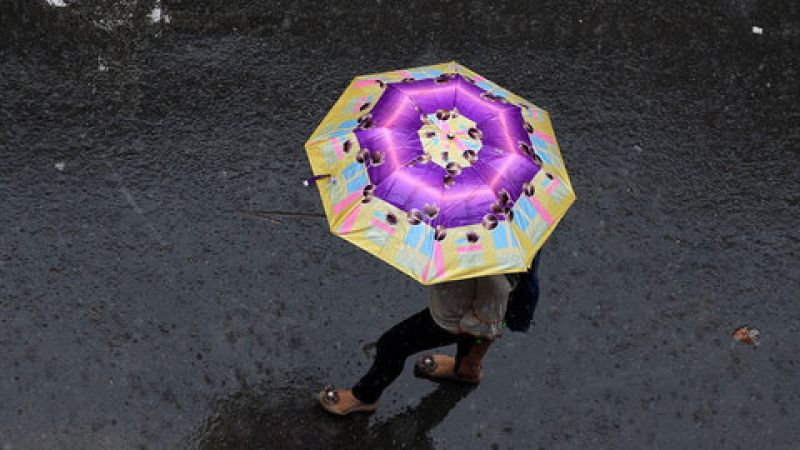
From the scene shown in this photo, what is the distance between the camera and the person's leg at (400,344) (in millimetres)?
3568

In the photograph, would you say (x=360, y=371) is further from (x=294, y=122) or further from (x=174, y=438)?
(x=294, y=122)

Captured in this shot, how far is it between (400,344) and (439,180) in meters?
0.89

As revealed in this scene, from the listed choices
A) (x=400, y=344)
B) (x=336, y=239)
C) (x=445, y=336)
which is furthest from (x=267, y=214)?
(x=445, y=336)

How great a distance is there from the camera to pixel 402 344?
3666 mm

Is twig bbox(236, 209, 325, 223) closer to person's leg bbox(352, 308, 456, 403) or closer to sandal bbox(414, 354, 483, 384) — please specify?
sandal bbox(414, 354, 483, 384)

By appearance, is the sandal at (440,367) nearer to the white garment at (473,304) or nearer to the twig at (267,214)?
the white garment at (473,304)

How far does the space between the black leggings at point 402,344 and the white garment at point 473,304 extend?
103 mm

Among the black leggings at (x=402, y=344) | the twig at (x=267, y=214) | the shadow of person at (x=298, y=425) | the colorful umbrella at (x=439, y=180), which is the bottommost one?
the shadow of person at (x=298, y=425)

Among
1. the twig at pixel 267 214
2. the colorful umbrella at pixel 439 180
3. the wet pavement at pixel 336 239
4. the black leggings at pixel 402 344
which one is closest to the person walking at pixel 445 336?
the black leggings at pixel 402 344

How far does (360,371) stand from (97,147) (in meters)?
2.01

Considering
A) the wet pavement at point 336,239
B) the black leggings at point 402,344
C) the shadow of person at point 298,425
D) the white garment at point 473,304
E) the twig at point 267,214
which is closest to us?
the white garment at point 473,304

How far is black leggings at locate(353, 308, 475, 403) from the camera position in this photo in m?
3.57

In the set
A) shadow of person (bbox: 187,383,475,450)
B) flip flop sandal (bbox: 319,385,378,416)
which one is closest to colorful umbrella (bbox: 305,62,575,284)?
flip flop sandal (bbox: 319,385,378,416)

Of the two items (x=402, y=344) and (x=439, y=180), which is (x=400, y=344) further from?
(x=439, y=180)
